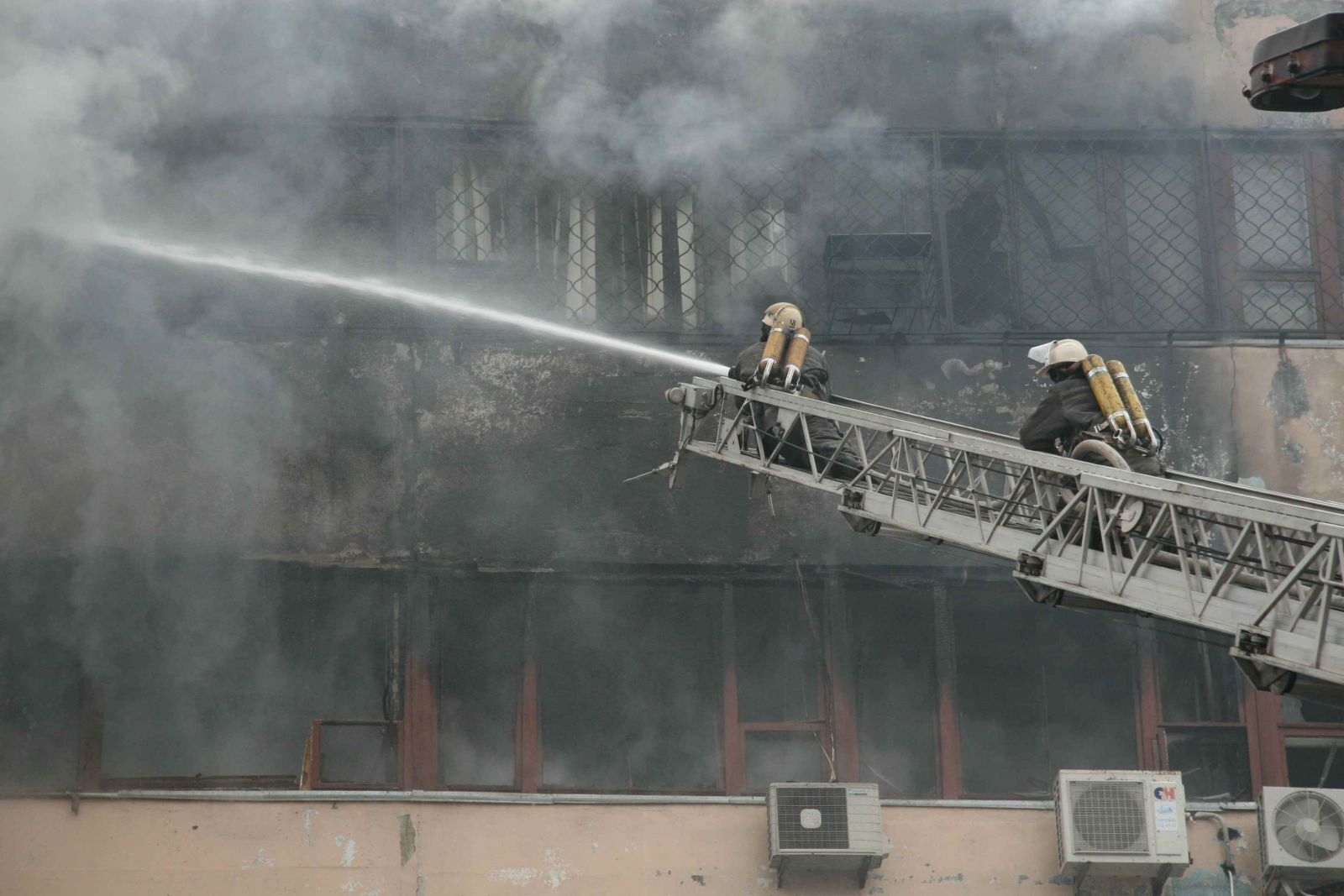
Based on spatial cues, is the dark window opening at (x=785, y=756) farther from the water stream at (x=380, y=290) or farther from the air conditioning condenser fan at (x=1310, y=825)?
the air conditioning condenser fan at (x=1310, y=825)

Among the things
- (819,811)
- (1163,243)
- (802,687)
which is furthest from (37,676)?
(1163,243)

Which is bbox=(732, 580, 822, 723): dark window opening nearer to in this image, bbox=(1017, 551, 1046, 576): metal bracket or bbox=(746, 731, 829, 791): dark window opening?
bbox=(746, 731, 829, 791): dark window opening

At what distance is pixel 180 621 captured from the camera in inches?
505

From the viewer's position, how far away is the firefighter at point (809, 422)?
10641mm

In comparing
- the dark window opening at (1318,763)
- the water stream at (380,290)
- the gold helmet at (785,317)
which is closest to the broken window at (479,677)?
the water stream at (380,290)

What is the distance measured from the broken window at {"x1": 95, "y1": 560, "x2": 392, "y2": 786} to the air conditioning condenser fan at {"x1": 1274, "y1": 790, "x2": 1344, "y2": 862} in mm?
6135

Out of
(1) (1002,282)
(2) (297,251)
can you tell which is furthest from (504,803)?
(1) (1002,282)

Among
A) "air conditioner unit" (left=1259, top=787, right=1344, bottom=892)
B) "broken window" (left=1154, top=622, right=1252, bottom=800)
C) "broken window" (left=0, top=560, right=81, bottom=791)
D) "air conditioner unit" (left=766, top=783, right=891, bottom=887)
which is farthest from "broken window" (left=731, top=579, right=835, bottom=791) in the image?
→ "broken window" (left=0, top=560, right=81, bottom=791)

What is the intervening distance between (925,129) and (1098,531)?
5.78 metres

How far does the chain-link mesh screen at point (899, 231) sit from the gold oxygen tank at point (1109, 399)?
4.26 metres

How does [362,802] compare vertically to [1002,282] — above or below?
below

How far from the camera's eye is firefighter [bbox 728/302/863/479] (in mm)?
10641

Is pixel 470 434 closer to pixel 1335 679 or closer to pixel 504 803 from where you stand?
pixel 504 803

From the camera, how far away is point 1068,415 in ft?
31.6
